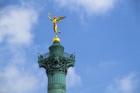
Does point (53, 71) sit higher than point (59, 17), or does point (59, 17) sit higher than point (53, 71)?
point (59, 17)

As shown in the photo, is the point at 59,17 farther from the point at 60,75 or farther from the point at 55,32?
the point at 60,75

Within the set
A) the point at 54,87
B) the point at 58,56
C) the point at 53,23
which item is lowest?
the point at 54,87

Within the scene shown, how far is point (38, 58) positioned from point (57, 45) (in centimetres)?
→ 369

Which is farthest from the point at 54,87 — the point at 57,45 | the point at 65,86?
the point at 57,45

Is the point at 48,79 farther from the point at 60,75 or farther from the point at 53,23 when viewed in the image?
the point at 53,23

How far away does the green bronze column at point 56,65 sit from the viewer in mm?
78688

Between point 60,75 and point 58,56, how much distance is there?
3.16 meters

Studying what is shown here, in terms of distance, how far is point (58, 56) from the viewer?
8069cm

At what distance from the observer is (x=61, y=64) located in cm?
8031

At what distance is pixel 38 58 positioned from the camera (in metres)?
81.9

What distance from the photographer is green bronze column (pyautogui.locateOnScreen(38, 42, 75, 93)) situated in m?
78.7

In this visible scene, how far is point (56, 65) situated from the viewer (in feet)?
262

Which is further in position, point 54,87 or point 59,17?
point 59,17

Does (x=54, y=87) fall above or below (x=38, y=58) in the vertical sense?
below
